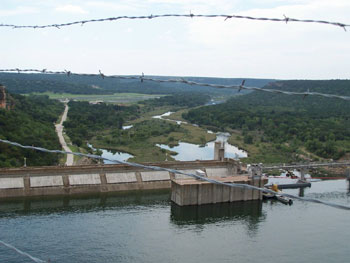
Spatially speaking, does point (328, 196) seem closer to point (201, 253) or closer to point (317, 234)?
point (317, 234)

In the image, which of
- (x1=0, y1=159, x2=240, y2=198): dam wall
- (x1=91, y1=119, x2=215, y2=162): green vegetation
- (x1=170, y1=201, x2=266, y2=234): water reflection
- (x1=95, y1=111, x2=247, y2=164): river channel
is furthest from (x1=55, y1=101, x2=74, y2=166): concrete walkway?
(x1=170, y1=201, x2=266, y2=234): water reflection

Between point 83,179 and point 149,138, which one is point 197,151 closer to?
point 149,138

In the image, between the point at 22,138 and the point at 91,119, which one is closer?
the point at 22,138

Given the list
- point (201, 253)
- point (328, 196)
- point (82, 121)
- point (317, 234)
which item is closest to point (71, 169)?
point (201, 253)

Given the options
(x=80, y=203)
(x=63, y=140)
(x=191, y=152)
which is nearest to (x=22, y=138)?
(x=63, y=140)

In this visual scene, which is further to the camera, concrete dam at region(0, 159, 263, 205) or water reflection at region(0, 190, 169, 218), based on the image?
concrete dam at region(0, 159, 263, 205)

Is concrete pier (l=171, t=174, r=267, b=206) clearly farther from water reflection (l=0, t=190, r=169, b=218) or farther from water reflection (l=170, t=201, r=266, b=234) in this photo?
water reflection (l=0, t=190, r=169, b=218)

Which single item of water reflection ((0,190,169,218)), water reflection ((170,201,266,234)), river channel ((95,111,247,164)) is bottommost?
water reflection ((170,201,266,234))
